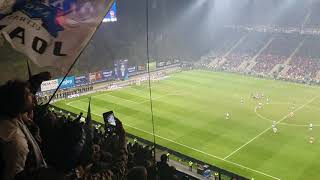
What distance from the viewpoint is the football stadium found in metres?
4.59

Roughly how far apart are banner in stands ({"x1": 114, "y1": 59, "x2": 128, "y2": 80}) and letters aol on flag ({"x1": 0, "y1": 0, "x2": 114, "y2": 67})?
45.9 metres

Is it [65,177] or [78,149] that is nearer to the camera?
[65,177]

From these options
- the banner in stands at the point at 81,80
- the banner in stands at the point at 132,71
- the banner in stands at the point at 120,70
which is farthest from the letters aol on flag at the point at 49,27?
the banner in stands at the point at 132,71

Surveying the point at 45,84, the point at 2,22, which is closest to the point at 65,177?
the point at 2,22

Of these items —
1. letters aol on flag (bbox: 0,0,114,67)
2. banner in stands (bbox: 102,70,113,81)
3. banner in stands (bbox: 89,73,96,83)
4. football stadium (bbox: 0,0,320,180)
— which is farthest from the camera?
banner in stands (bbox: 102,70,113,81)

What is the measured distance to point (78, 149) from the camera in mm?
3715

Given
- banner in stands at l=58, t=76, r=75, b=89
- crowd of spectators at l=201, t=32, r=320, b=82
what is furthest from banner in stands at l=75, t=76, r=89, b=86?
crowd of spectators at l=201, t=32, r=320, b=82

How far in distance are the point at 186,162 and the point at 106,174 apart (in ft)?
64.1

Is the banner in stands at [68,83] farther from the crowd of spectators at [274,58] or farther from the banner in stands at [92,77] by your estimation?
the crowd of spectators at [274,58]

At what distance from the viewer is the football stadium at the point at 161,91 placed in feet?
15.1

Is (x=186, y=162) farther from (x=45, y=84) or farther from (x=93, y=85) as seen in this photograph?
(x=93, y=85)

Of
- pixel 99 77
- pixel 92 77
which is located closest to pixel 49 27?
pixel 92 77

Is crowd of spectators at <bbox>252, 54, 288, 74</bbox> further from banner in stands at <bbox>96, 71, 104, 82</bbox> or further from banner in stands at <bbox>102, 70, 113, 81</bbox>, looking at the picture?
banner in stands at <bbox>96, 71, 104, 82</bbox>

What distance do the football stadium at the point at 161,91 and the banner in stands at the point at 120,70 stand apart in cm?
14
